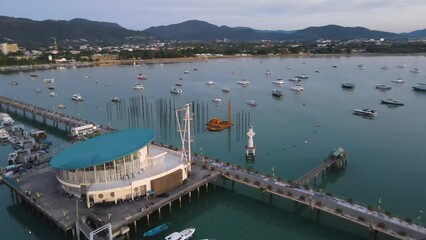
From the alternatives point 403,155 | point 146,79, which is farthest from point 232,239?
point 146,79

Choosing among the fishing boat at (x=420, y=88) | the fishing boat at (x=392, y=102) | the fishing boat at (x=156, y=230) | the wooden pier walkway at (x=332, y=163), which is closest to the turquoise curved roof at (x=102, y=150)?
the fishing boat at (x=156, y=230)

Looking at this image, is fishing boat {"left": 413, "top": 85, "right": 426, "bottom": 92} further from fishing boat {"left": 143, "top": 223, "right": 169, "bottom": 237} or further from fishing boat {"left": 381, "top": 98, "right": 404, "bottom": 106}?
fishing boat {"left": 143, "top": 223, "right": 169, "bottom": 237}

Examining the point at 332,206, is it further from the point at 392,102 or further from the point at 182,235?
the point at 392,102

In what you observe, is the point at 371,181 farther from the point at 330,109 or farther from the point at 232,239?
the point at 330,109

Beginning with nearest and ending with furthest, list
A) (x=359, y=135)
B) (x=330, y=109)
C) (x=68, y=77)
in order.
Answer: (x=359, y=135)
(x=330, y=109)
(x=68, y=77)

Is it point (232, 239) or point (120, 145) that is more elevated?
point (120, 145)

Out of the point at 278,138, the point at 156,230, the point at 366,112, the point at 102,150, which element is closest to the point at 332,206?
the point at 156,230

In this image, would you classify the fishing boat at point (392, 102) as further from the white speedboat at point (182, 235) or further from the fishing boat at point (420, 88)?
the white speedboat at point (182, 235)

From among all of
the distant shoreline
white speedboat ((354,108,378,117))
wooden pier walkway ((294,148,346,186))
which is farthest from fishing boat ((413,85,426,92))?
the distant shoreline
